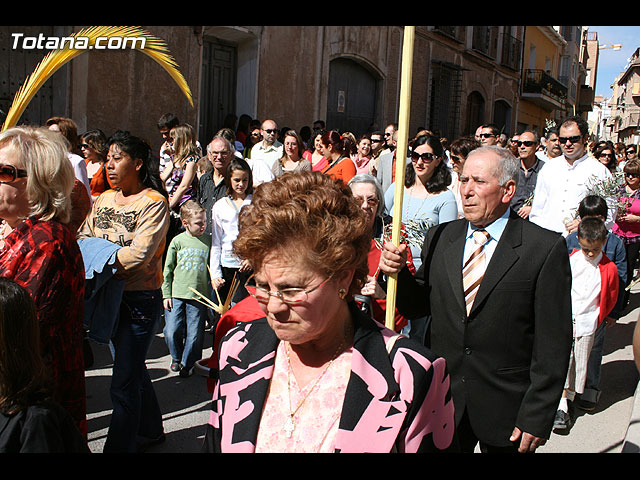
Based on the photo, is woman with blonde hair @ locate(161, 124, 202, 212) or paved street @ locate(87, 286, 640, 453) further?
woman with blonde hair @ locate(161, 124, 202, 212)

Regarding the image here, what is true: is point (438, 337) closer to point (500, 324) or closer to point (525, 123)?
point (500, 324)

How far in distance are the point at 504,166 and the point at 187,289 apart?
328 cm

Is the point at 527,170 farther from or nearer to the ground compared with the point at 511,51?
nearer to the ground

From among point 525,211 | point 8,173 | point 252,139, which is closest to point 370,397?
point 8,173

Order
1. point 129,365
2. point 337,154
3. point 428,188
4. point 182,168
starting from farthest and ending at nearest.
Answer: point 337,154
point 182,168
point 428,188
point 129,365

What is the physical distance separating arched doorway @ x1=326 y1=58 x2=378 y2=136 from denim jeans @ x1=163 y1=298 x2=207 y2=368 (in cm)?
1239

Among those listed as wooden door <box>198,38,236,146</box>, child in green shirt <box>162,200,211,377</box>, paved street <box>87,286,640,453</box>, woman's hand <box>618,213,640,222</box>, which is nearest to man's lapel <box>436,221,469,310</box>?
paved street <box>87,286,640,453</box>

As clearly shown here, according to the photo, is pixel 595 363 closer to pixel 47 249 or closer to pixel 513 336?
pixel 513 336

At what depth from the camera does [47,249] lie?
2633 millimetres

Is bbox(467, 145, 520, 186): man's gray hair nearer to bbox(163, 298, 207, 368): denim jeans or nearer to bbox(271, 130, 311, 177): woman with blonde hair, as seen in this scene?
bbox(163, 298, 207, 368): denim jeans

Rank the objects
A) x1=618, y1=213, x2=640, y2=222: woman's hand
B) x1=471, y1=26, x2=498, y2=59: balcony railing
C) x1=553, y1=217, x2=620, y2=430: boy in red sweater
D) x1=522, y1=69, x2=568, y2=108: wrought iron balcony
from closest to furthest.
A: x1=553, y1=217, x2=620, y2=430: boy in red sweater < x1=618, y1=213, x2=640, y2=222: woman's hand < x1=471, y1=26, x2=498, y2=59: balcony railing < x1=522, y1=69, x2=568, y2=108: wrought iron balcony

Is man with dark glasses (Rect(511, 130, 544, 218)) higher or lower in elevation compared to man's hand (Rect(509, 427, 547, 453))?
higher

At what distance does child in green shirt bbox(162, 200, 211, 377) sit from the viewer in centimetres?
552

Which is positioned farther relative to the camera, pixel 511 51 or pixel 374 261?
pixel 511 51
